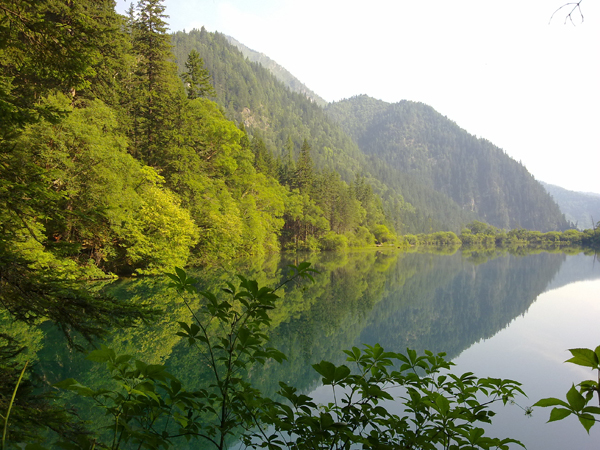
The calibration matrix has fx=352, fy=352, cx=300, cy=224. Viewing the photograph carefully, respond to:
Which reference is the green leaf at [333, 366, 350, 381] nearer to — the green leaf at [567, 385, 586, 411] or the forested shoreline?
the forested shoreline

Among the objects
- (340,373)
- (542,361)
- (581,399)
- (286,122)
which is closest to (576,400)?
(581,399)

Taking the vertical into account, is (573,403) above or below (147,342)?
above

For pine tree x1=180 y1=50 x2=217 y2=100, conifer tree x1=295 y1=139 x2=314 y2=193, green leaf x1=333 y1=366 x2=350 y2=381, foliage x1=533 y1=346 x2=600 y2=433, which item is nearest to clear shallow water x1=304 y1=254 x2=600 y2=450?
foliage x1=533 y1=346 x2=600 y2=433

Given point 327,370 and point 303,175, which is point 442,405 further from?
point 303,175

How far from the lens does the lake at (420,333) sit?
814 cm

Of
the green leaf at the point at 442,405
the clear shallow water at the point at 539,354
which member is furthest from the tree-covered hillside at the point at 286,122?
the green leaf at the point at 442,405

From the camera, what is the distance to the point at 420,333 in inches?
631

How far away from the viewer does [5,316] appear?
10.9 m

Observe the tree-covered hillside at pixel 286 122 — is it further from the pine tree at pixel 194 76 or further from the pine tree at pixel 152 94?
the pine tree at pixel 152 94

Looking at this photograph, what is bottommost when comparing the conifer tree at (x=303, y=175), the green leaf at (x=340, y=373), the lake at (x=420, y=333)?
the lake at (x=420, y=333)

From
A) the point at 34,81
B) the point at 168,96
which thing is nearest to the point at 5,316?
the point at 34,81

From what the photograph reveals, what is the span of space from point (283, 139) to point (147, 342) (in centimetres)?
13437

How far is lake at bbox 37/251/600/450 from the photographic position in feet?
26.7

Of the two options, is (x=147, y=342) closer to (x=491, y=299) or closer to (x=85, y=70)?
(x=85, y=70)
